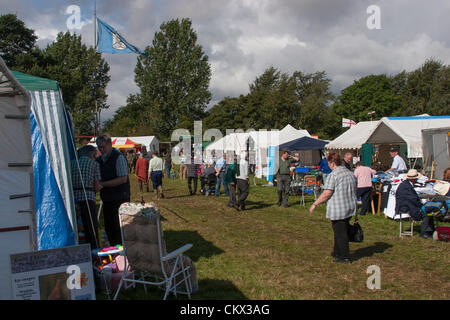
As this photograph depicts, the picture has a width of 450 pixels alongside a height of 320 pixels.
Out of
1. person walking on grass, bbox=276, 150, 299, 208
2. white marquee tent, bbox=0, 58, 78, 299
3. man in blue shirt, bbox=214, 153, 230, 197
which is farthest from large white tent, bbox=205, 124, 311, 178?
white marquee tent, bbox=0, 58, 78, 299

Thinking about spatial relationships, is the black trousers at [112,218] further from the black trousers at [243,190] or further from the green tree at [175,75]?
Result: the green tree at [175,75]

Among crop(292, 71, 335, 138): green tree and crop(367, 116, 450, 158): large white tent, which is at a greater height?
crop(292, 71, 335, 138): green tree

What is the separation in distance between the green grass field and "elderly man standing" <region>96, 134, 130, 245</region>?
3.88ft

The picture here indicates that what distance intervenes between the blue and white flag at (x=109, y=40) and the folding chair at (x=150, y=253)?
3.69 metres

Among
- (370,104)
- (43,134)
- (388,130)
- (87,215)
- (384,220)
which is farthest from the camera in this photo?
(370,104)

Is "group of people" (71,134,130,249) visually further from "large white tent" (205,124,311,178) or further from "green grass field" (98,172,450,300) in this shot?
"large white tent" (205,124,311,178)

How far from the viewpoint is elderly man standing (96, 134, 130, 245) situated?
5.52m

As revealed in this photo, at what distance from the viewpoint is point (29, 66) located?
1296 inches

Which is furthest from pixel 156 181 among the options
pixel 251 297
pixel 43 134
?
pixel 251 297

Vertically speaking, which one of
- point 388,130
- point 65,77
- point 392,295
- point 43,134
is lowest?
point 392,295
